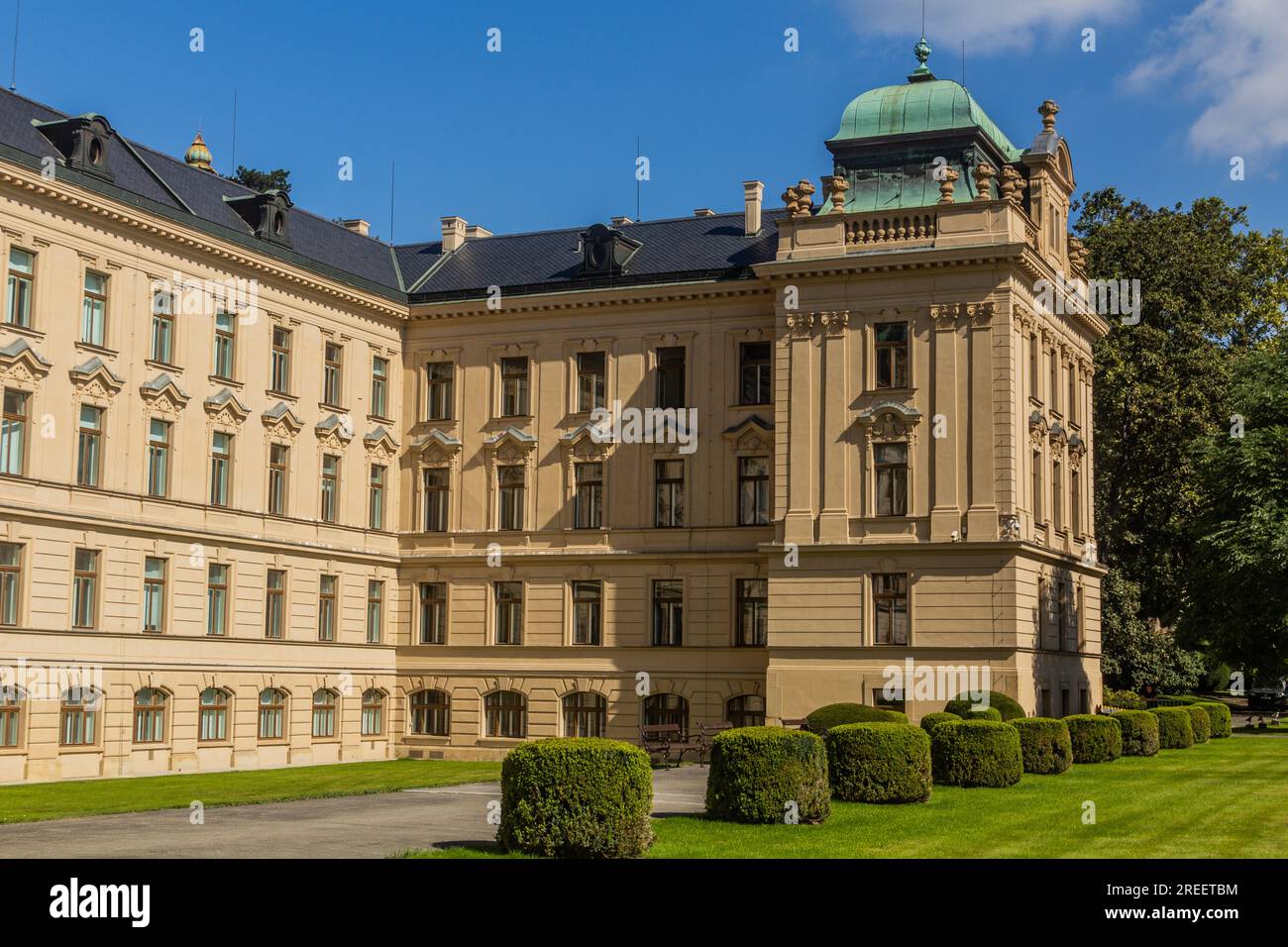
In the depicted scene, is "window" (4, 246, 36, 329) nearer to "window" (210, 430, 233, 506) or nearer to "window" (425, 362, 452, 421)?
"window" (210, 430, 233, 506)

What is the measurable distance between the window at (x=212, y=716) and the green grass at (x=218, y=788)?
67.4 inches

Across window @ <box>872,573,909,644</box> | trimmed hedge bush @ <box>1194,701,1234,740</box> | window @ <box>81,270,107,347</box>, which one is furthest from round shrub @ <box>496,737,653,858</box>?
trimmed hedge bush @ <box>1194,701,1234,740</box>

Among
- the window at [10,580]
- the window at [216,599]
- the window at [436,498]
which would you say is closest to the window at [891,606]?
the window at [436,498]

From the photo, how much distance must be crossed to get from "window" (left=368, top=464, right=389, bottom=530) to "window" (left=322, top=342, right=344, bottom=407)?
119 inches

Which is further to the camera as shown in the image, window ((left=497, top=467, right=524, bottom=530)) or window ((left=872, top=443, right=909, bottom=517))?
window ((left=497, top=467, right=524, bottom=530))

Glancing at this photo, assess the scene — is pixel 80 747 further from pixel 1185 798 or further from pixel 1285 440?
pixel 1285 440

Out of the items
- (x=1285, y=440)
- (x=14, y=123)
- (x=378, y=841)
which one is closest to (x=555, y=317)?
(x=14, y=123)

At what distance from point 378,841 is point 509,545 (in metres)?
31.6

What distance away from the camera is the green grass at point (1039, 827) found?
21.9 metres

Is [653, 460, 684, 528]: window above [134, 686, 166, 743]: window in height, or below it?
above

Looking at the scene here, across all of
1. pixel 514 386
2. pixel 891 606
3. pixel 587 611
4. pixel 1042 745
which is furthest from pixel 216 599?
pixel 1042 745

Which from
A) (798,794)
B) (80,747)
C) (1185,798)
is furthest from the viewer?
(80,747)

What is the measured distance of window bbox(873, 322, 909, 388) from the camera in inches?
1922

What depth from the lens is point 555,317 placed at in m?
54.5
